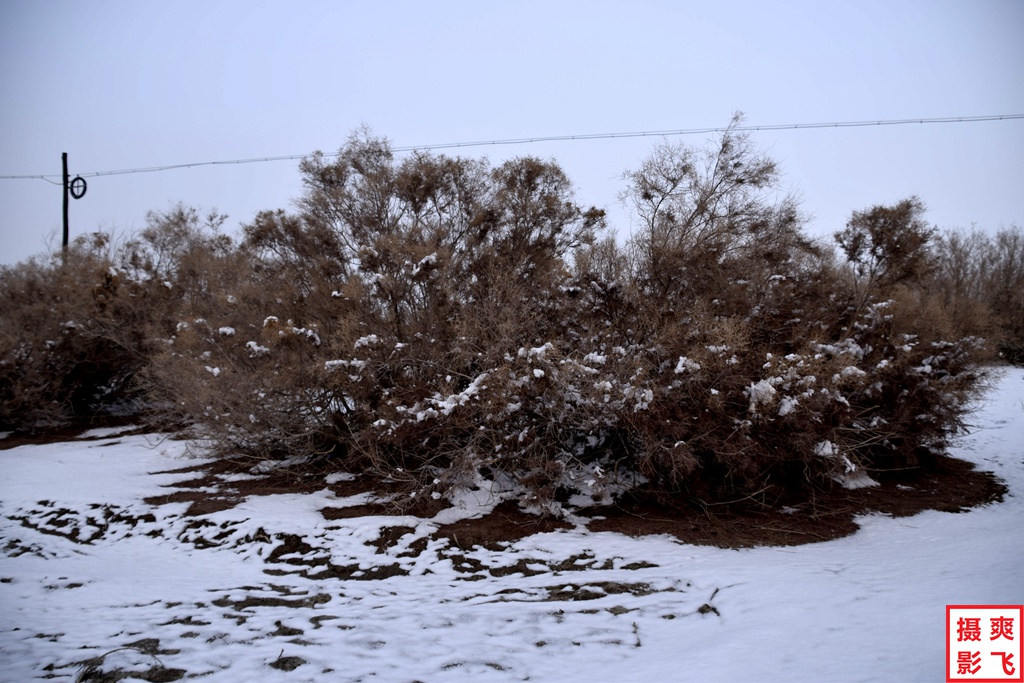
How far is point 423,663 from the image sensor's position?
14.8ft

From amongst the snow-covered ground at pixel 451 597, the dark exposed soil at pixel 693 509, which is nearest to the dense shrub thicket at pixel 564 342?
the dark exposed soil at pixel 693 509

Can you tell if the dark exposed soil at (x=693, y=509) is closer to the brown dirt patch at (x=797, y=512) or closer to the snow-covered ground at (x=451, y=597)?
the brown dirt patch at (x=797, y=512)

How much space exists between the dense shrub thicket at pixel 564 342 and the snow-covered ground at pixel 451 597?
1.28 meters

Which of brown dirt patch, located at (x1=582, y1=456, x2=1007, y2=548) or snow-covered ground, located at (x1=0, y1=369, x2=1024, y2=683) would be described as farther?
brown dirt patch, located at (x1=582, y1=456, x2=1007, y2=548)

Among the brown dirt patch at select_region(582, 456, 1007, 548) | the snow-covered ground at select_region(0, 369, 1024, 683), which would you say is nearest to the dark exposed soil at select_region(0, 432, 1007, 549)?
the brown dirt patch at select_region(582, 456, 1007, 548)

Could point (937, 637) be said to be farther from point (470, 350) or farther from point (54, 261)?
point (54, 261)

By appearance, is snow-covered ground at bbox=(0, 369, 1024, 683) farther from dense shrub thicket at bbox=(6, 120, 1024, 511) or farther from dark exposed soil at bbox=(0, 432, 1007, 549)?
dense shrub thicket at bbox=(6, 120, 1024, 511)

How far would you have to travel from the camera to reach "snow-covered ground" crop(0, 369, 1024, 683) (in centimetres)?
444

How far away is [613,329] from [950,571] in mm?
4802

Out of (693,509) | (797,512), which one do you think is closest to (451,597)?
(693,509)

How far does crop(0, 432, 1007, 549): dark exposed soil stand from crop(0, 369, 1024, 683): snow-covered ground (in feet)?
0.91

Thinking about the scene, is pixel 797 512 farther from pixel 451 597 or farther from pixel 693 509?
pixel 451 597

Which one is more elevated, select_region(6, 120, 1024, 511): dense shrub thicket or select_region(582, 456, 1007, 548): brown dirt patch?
select_region(6, 120, 1024, 511): dense shrub thicket

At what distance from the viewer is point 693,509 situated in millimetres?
8406
